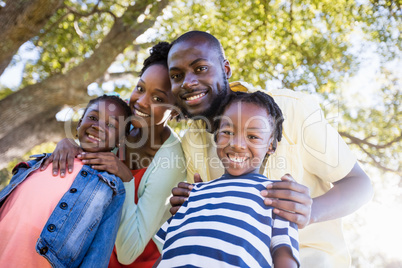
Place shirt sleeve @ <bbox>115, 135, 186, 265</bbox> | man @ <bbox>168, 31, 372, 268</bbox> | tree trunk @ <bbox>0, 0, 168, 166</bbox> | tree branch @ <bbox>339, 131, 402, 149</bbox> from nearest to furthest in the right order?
1. man @ <bbox>168, 31, 372, 268</bbox>
2. shirt sleeve @ <bbox>115, 135, 186, 265</bbox>
3. tree trunk @ <bbox>0, 0, 168, 166</bbox>
4. tree branch @ <bbox>339, 131, 402, 149</bbox>

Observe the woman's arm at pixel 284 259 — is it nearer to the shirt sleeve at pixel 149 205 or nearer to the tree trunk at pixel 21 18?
the shirt sleeve at pixel 149 205

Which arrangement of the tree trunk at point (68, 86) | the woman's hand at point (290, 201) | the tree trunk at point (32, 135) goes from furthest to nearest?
the tree trunk at point (32, 135)
the tree trunk at point (68, 86)
the woman's hand at point (290, 201)

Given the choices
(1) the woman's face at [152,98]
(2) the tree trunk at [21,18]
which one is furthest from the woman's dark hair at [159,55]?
(2) the tree trunk at [21,18]

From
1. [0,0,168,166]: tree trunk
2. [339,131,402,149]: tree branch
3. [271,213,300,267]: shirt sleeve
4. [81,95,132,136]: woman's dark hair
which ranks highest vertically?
[0,0,168,166]: tree trunk

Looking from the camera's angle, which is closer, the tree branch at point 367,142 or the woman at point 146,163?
the woman at point 146,163

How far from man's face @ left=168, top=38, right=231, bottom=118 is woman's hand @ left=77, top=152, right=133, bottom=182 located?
67 centimetres

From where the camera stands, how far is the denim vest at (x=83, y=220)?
189cm

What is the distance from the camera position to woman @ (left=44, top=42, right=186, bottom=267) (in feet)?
7.53

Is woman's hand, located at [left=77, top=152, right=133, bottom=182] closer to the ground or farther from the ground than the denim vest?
farther from the ground

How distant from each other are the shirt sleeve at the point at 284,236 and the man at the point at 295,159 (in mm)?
36

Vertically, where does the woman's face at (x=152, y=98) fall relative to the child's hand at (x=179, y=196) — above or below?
above

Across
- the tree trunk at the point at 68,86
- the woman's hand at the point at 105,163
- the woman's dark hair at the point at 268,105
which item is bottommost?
the woman's hand at the point at 105,163

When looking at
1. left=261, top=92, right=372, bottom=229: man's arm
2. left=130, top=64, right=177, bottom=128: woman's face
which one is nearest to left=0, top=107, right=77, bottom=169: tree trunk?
left=130, top=64, right=177, bottom=128: woman's face

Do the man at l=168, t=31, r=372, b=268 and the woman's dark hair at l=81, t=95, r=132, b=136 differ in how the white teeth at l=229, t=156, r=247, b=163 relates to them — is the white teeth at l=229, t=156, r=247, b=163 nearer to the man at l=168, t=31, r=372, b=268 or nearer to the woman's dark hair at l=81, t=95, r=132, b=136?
the man at l=168, t=31, r=372, b=268
